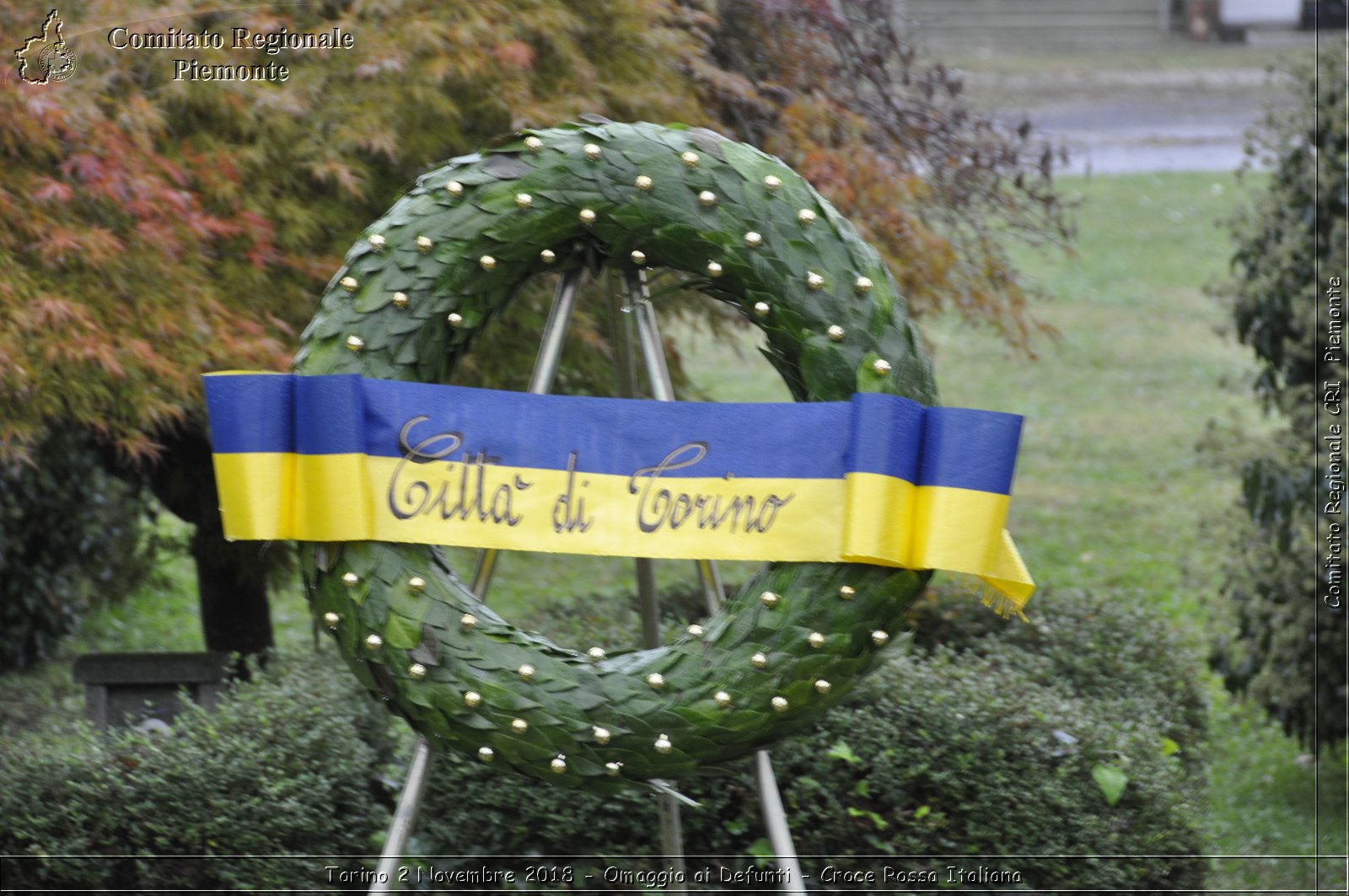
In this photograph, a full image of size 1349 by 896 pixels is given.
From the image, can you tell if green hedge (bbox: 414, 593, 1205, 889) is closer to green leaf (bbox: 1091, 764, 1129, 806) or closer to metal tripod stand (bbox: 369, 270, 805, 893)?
green leaf (bbox: 1091, 764, 1129, 806)

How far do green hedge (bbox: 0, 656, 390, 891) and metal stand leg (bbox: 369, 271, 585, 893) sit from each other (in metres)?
0.80

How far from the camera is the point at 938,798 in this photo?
3.45m

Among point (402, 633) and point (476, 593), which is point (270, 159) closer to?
point (476, 593)

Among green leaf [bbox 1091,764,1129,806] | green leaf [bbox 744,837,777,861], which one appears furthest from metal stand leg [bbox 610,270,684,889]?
green leaf [bbox 1091,764,1129,806]

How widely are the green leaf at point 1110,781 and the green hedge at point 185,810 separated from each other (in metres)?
1.95

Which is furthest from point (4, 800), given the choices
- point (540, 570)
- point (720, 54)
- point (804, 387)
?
point (540, 570)

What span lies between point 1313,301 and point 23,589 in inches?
214

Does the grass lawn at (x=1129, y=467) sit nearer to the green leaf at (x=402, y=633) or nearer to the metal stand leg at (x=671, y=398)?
the metal stand leg at (x=671, y=398)

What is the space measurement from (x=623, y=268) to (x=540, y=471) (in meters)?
0.48

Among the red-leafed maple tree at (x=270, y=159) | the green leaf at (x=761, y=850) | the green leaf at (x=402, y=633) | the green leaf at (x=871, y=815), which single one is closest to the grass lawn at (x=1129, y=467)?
the red-leafed maple tree at (x=270, y=159)

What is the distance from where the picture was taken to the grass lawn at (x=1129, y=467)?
475cm

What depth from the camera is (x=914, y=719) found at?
3520 millimetres

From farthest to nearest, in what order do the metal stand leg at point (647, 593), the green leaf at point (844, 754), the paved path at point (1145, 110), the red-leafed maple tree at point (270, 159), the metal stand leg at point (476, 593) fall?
1. the paved path at point (1145, 110)
2. the green leaf at point (844, 754)
3. the red-leafed maple tree at point (270, 159)
4. the metal stand leg at point (647, 593)
5. the metal stand leg at point (476, 593)

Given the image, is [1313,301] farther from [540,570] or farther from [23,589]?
[23,589]
